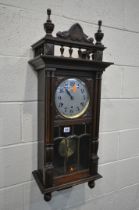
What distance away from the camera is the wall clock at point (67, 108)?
80 centimetres

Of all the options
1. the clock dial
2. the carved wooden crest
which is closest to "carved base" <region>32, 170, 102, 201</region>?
the clock dial

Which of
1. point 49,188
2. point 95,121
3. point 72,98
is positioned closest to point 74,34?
point 72,98

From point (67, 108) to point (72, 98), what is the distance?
0.17ft

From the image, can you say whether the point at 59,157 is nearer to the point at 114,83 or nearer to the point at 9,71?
the point at 9,71

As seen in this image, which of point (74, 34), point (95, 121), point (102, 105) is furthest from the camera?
point (102, 105)

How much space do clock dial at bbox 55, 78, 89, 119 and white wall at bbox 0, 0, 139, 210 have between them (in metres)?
0.18

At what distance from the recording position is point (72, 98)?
866 millimetres

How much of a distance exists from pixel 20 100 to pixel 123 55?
72 centimetres

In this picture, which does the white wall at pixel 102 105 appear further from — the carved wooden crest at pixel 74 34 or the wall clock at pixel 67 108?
the carved wooden crest at pixel 74 34

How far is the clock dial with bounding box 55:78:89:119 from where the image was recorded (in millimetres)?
840

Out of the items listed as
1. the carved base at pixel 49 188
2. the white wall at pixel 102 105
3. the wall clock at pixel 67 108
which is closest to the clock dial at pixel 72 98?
the wall clock at pixel 67 108

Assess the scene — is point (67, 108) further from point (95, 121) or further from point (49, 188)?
point (49, 188)

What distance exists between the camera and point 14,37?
0.88m

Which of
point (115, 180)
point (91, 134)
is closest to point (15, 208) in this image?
point (91, 134)
